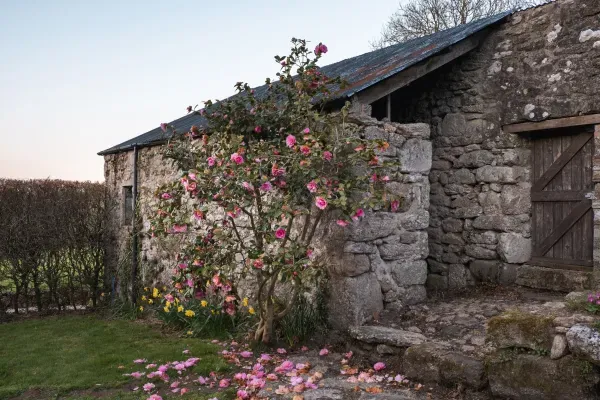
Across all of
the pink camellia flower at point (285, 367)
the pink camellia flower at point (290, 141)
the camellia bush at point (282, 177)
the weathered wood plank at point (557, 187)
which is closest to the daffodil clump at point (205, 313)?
the camellia bush at point (282, 177)

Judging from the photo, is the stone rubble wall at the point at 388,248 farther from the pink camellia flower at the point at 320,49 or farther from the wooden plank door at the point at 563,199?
the wooden plank door at the point at 563,199

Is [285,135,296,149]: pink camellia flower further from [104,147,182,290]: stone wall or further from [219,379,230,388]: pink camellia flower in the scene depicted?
[104,147,182,290]: stone wall

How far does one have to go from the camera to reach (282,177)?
17.1 ft

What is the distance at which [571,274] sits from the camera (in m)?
6.17

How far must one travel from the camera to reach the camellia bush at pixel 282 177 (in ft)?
16.4

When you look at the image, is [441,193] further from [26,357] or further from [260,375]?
[26,357]

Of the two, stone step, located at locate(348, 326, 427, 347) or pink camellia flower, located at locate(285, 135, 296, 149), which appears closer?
stone step, located at locate(348, 326, 427, 347)

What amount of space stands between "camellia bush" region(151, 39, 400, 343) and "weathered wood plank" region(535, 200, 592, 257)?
2329 mm

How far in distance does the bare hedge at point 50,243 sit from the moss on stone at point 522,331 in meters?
7.62

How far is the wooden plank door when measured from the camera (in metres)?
6.23

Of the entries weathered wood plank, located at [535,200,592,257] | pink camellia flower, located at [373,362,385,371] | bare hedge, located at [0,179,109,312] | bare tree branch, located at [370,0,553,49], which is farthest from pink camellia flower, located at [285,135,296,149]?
bare tree branch, located at [370,0,553,49]

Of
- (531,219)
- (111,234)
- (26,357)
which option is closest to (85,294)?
(111,234)

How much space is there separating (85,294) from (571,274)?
787cm

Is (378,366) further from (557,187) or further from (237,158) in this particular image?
(557,187)
